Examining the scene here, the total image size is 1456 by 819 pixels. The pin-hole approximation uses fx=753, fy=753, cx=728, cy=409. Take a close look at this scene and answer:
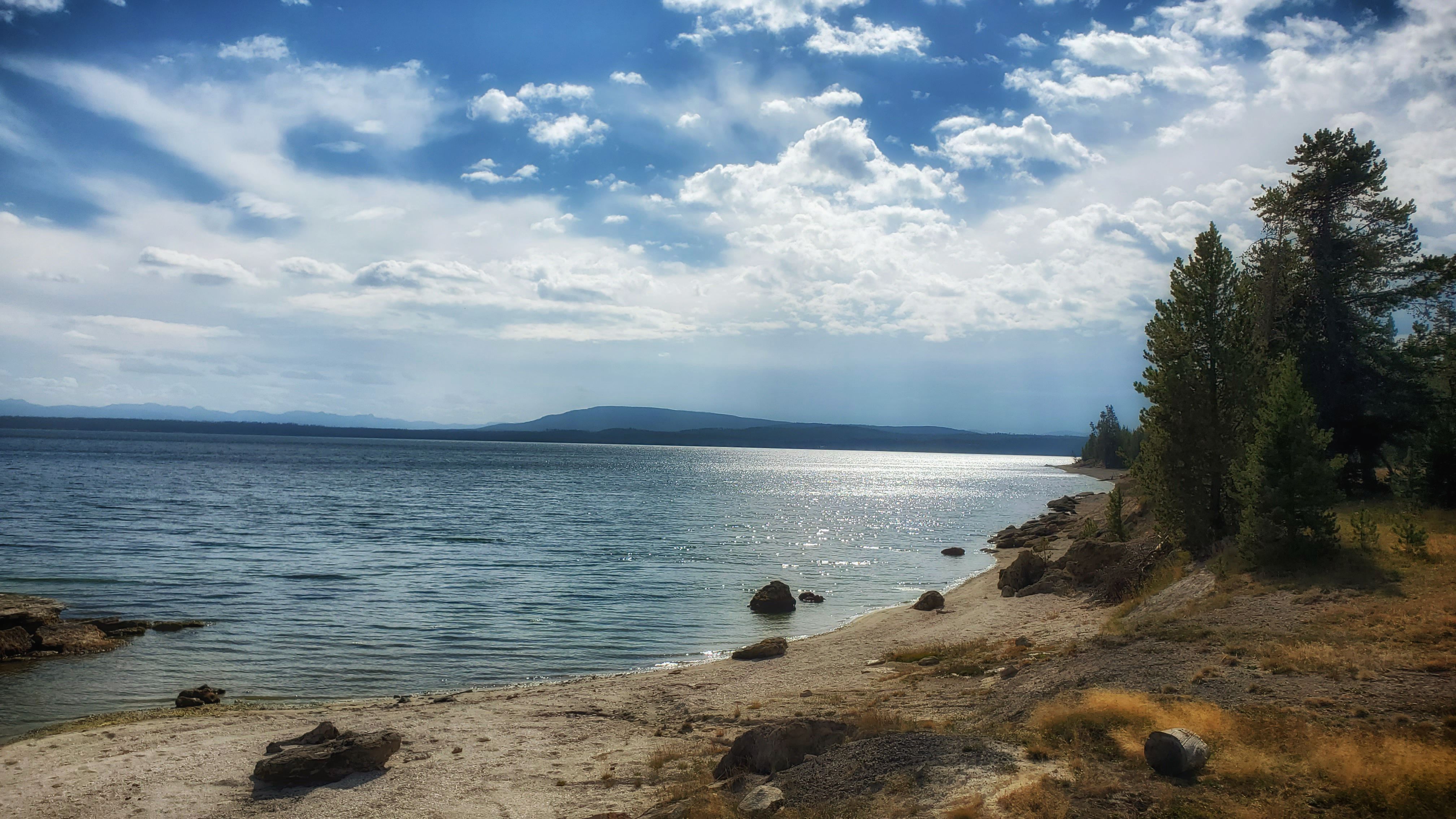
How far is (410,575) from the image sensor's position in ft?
132

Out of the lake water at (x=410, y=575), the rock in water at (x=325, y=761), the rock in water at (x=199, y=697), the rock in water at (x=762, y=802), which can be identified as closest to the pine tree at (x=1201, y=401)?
the lake water at (x=410, y=575)

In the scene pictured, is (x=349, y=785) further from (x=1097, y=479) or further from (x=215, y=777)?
(x=1097, y=479)

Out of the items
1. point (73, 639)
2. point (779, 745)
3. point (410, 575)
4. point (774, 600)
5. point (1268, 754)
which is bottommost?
point (410, 575)

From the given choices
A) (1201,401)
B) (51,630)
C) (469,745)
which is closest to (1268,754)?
(469,745)

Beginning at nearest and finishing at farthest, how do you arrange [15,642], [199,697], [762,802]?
[762,802], [199,697], [15,642]

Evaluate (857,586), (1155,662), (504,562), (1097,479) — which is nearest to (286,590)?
(504,562)

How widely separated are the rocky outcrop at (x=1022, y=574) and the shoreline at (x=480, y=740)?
306 inches

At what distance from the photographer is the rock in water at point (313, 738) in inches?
624

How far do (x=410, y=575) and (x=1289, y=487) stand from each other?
38282mm

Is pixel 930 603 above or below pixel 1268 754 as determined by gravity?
below

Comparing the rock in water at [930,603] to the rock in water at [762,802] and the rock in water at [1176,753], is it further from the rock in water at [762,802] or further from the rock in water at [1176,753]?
the rock in water at [1176,753]

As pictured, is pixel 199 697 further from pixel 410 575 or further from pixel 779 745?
pixel 410 575

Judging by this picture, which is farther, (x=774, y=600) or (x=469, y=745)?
(x=774, y=600)

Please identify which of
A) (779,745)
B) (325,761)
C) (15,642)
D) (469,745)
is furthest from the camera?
(15,642)
